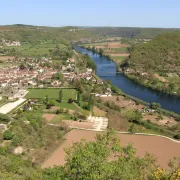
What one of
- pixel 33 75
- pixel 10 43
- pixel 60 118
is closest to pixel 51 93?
pixel 60 118

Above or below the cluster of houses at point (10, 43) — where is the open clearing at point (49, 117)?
below

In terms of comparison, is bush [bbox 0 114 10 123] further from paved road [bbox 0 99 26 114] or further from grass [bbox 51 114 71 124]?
grass [bbox 51 114 71 124]

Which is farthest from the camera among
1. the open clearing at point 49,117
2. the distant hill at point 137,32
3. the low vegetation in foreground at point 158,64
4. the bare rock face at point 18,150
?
the distant hill at point 137,32

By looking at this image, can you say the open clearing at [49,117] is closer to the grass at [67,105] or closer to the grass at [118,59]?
the grass at [67,105]

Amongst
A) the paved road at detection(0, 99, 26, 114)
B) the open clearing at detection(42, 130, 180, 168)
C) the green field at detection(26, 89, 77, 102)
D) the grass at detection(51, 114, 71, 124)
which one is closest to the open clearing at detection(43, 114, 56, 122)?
the grass at detection(51, 114, 71, 124)

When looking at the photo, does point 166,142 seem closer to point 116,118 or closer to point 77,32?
point 116,118

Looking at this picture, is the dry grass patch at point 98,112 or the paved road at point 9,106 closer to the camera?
the paved road at point 9,106

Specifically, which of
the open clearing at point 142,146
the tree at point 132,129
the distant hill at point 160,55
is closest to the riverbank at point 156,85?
the distant hill at point 160,55

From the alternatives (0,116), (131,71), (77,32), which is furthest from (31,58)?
(77,32)
